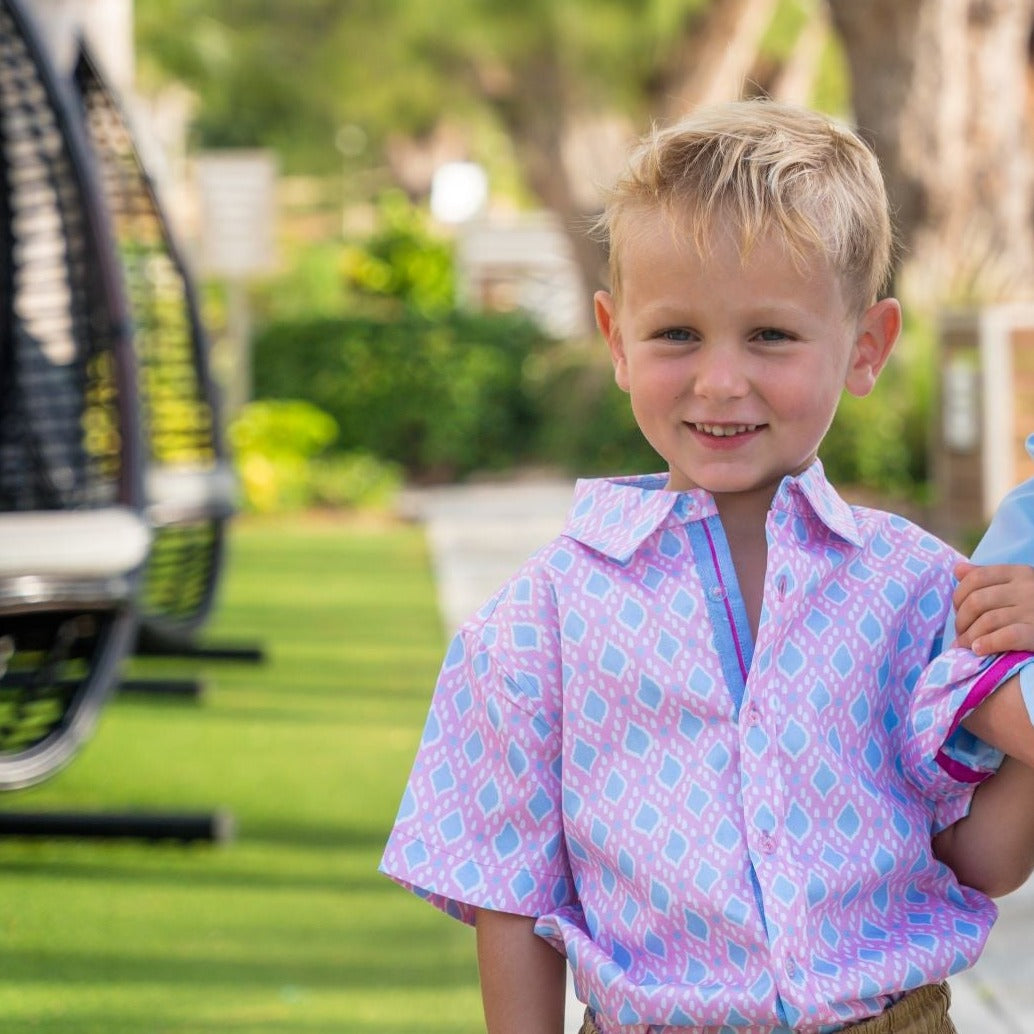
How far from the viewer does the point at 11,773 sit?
3473 millimetres

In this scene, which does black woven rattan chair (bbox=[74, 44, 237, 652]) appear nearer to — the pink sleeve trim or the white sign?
the pink sleeve trim

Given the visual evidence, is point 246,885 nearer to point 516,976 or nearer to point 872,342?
point 516,976

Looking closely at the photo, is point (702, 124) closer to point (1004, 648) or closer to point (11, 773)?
point (1004, 648)

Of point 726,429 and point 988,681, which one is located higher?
point 726,429

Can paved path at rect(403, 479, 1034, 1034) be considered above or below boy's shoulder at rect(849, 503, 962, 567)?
below

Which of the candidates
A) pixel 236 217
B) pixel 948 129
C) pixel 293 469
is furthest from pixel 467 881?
pixel 236 217

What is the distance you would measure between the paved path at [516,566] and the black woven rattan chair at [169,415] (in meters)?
1.44

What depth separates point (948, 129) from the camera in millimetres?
10266

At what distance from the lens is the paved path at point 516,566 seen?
115 inches

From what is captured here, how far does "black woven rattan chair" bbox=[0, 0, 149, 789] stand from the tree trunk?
6.68 metres

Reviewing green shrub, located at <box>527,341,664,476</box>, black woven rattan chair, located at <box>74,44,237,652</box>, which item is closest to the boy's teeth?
black woven rattan chair, located at <box>74,44,237,652</box>

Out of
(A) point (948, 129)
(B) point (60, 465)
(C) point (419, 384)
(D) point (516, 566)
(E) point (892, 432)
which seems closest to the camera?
(B) point (60, 465)

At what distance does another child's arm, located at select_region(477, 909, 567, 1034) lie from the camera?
1538 mm

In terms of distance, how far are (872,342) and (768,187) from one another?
224 mm
